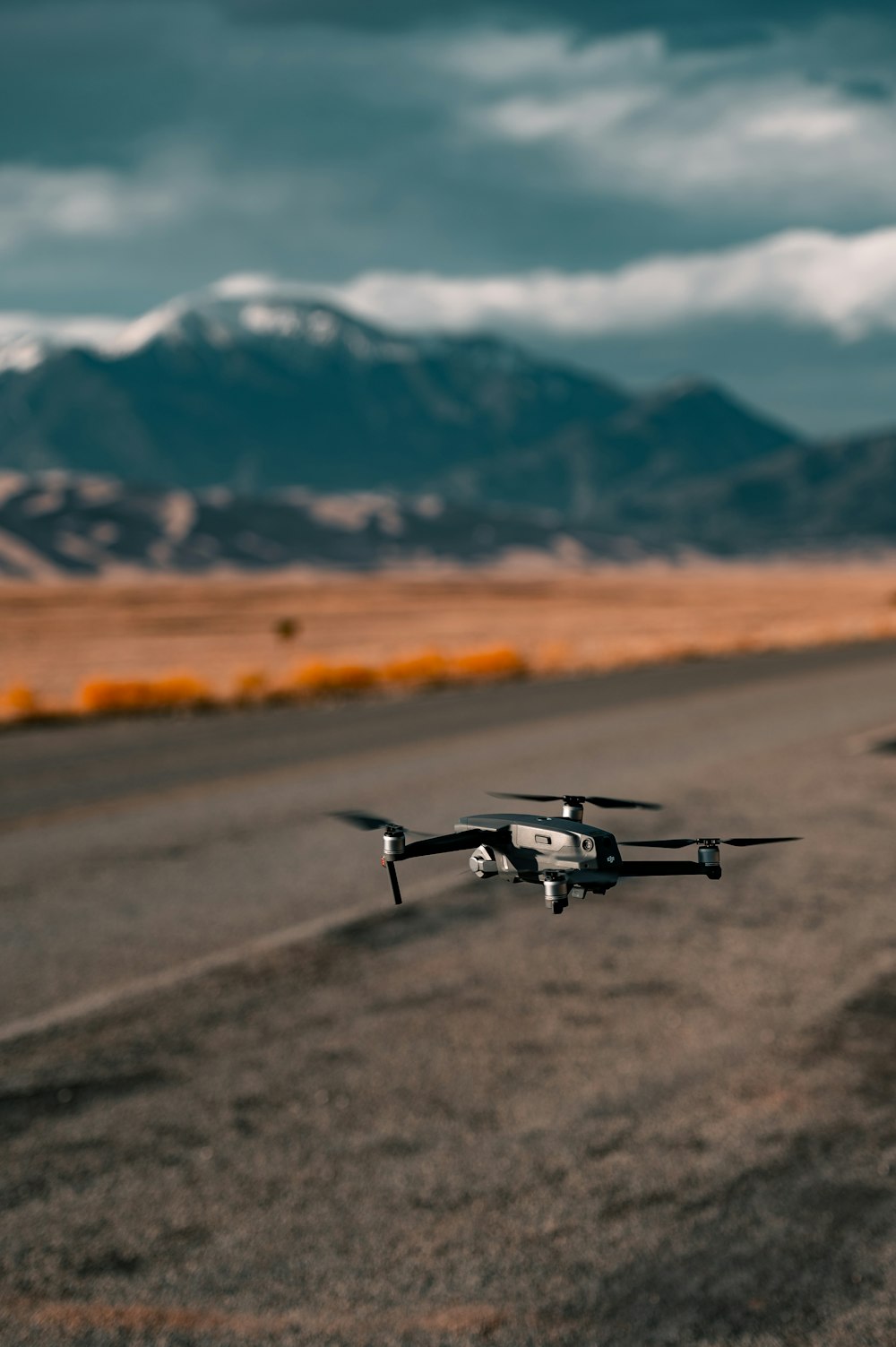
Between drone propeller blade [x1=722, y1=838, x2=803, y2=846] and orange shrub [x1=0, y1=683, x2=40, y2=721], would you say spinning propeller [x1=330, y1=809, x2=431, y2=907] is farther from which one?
orange shrub [x1=0, y1=683, x2=40, y2=721]

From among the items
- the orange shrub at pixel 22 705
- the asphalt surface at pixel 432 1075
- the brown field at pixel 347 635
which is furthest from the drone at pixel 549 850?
the orange shrub at pixel 22 705

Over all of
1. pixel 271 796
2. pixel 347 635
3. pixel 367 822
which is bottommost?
pixel 271 796

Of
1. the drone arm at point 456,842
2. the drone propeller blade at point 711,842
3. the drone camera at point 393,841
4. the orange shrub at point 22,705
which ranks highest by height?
the orange shrub at point 22,705

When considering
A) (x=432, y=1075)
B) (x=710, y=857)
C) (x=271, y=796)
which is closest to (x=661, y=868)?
(x=710, y=857)

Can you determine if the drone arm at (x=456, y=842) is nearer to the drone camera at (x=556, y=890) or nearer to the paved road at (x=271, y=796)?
the drone camera at (x=556, y=890)

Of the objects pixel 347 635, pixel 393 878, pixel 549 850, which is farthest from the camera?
pixel 347 635

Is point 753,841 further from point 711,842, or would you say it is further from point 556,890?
point 556,890

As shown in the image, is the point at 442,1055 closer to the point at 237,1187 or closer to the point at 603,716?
the point at 237,1187

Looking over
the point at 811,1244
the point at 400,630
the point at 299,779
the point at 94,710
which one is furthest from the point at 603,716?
the point at 400,630
